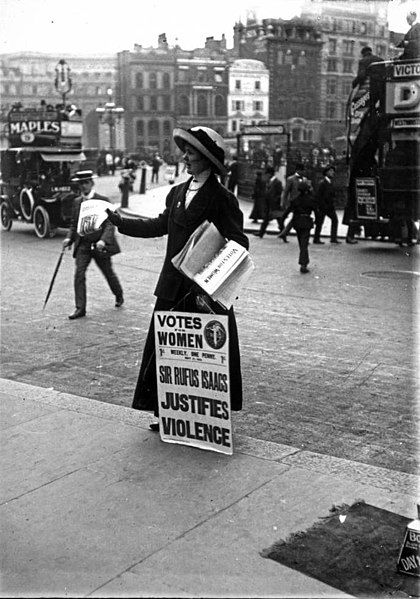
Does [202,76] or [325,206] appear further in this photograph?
[202,76]

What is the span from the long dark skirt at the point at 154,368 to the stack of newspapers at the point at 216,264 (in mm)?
323

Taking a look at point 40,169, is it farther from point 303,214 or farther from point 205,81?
point 205,81

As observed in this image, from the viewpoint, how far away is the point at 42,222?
63.1ft

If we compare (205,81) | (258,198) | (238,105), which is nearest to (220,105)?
(205,81)

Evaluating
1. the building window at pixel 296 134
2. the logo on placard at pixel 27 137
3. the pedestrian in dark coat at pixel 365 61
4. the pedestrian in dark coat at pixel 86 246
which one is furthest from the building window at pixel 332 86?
the pedestrian in dark coat at pixel 86 246

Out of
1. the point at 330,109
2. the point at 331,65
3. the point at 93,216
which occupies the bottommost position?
the point at 93,216

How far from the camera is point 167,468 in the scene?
14.6 feet

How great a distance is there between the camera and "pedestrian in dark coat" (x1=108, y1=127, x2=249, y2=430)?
15.4ft

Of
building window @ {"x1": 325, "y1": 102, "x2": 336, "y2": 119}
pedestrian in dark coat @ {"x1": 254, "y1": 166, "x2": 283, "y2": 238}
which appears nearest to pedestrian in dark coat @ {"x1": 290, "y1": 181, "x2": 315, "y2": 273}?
pedestrian in dark coat @ {"x1": 254, "y1": 166, "x2": 283, "y2": 238}

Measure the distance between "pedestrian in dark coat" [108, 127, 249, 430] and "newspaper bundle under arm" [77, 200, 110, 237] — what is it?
650 mm

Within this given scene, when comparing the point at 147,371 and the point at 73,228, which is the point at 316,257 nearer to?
the point at 73,228

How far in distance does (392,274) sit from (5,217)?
12.2 meters

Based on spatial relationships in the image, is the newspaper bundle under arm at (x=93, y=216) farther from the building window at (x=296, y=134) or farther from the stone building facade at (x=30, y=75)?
the building window at (x=296, y=134)

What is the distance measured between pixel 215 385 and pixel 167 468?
550 millimetres
